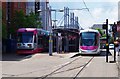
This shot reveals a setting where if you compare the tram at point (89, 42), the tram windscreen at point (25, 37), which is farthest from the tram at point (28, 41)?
the tram at point (89, 42)

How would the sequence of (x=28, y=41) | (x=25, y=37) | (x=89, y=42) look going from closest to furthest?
1. (x=28, y=41)
2. (x=25, y=37)
3. (x=89, y=42)

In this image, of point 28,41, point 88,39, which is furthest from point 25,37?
point 88,39

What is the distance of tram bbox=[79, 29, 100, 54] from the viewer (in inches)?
1698

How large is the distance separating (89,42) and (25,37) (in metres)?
A: 7.68

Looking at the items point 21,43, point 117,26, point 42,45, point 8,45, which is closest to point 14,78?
point 117,26

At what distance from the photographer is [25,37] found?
43.1 metres

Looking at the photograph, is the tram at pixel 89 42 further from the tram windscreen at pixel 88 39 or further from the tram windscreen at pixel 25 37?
the tram windscreen at pixel 25 37

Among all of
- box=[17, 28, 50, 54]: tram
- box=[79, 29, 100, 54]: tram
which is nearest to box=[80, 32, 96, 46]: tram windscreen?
box=[79, 29, 100, 54]: tram

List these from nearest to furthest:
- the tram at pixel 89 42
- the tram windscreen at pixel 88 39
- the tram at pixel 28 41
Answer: the tram at pixel 28 41, the tram at pixel 89 42, the tram windscreen at pixel 88 39

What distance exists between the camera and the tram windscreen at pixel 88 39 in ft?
142

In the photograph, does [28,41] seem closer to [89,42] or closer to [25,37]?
[25,37]

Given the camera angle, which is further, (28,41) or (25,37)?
(25,37)

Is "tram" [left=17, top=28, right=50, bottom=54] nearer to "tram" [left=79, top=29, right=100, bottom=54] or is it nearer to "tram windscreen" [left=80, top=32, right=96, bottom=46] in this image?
"tram" [left=79, top=29, right=100, bottom=54]

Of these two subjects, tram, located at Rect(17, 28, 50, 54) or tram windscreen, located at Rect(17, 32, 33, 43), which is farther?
tram windscreen, located at Rect(17, 32, 33, 43)
